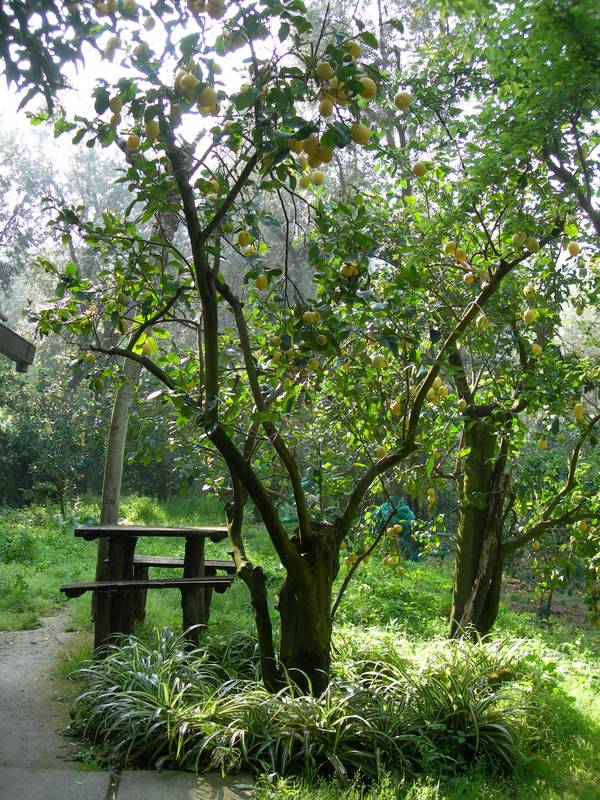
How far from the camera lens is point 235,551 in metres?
4.17

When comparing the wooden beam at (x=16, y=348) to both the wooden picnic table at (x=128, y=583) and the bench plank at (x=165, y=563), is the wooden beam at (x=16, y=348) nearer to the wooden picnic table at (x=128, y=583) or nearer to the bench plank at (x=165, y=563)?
the wooden picnic table at (x=128, y=583)

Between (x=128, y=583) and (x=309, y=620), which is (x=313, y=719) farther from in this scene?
(x=128, y=583)

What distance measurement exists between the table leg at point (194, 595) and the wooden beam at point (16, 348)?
6.58 ft

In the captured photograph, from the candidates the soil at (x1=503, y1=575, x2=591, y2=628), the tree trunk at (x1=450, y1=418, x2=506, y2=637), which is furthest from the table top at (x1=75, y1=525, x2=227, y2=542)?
the soil at (x1=503, y1=575, x2=591, y2=628)

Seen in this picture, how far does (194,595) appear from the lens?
5.05m

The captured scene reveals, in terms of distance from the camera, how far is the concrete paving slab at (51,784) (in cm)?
304

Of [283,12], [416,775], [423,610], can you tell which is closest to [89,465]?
[423,610]

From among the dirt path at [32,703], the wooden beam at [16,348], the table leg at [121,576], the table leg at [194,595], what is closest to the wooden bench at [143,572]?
the table leg at [194,595]

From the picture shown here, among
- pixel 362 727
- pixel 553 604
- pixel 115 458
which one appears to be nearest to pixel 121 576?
pixel 115 458

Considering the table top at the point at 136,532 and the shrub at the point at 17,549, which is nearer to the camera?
the table top at the point at 136,532

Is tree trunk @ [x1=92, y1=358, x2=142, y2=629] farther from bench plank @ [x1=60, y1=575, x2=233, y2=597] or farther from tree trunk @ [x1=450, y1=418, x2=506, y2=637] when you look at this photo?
tree trunk @ [x1=450, y1=418, x2=506, y2=637]

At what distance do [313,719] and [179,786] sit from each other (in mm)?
675

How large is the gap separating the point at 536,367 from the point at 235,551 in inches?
84.0

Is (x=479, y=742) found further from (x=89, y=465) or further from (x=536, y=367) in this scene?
(x=89, y=465)
